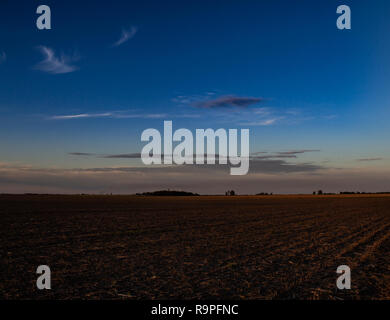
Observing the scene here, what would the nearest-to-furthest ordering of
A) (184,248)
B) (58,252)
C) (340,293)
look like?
1. (340,293)
2. (58,252)
3. (184,248)

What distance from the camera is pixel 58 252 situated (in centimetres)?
1355

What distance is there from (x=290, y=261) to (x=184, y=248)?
4497 mm

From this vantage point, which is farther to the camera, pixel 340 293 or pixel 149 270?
pixel 149 270

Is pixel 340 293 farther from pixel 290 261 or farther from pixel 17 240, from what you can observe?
pixel 17 240
